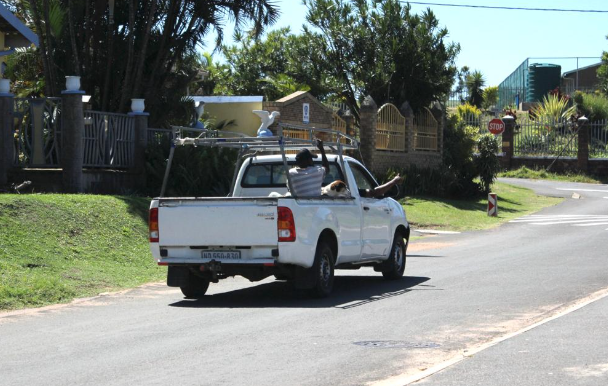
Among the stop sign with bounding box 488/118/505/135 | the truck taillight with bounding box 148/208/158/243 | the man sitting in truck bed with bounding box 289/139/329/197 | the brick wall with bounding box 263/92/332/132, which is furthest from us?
the stop sign with bounding box 488/118/505/135

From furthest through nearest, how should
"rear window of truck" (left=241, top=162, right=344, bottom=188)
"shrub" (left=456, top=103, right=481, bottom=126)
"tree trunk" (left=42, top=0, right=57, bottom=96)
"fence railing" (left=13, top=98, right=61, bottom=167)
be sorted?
1. "shrub" (left=456, top=103, right=481, bottom=126)
2. "tree trunk" (left=42, top=0, right=57, bottom=96)
3. "fence railing" (left=13, top=98, right=61, bottom=167)
4. "rear window of truck" (left=241, top=162, right=344, bottom=188)

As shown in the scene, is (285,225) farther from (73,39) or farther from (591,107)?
(591,107)

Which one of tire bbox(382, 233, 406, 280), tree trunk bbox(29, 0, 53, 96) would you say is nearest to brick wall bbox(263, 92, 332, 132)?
tree trunk bbox(29, 0, 53, 96)

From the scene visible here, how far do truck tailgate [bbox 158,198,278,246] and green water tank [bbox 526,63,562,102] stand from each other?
3079 inches

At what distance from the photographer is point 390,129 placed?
3444 cm

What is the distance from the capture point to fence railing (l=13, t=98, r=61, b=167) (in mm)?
20281

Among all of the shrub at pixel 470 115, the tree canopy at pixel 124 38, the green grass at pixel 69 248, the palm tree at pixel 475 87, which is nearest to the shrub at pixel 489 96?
the palm tree at pixel 475 87

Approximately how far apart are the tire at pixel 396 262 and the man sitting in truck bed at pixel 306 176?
2358mm

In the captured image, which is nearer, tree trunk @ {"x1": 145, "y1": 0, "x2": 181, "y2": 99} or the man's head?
the man's head

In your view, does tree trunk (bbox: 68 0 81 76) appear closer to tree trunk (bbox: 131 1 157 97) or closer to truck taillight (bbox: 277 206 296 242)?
tree trunk (bbox: 131 1 157 97)

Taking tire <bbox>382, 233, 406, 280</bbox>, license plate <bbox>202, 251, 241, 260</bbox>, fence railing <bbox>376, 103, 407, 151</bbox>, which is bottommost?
tire <bbox>382, 233, 406, 280</bbox>

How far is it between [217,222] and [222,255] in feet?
1.44

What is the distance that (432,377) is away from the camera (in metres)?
7.44

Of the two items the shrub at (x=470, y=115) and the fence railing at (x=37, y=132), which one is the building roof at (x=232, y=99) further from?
the shrub at (x=470, y=115)
